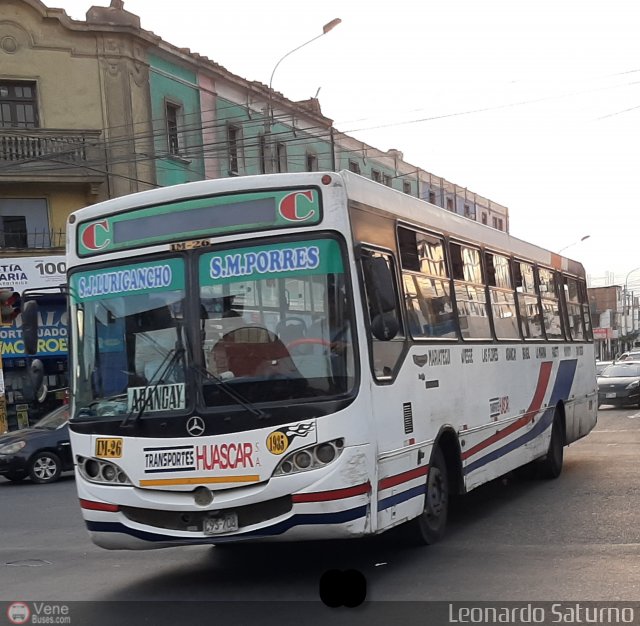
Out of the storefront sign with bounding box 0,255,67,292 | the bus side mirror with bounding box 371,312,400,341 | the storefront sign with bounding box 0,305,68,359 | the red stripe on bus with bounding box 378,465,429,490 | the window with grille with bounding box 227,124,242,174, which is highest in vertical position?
the window with grille with bounding box 227,124,242,174

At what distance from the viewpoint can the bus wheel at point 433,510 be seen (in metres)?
8.45

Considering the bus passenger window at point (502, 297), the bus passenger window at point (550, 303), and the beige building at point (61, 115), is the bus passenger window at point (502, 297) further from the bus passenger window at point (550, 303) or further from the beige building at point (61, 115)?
the beige building at point (61, 115)

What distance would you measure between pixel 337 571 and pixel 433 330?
2383 millimetres

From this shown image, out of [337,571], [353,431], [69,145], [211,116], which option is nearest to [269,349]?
[353,431]

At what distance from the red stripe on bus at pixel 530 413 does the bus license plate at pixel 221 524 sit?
9.82 feet

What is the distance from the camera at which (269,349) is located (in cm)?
724

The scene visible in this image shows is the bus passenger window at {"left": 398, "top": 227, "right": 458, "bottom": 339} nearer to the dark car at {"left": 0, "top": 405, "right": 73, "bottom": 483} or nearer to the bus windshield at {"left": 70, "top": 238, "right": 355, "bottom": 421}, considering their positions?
the bus windshield at {"left": 70, "top": 238, "right": 355, "bottom": 421}

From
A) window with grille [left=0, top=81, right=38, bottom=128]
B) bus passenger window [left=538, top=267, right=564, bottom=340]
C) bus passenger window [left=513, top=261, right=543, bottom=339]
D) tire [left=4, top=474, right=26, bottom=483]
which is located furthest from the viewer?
window with grille [left=0, top=81, right=38, bottom=128]

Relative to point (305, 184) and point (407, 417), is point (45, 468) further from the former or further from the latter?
point (305, 184)

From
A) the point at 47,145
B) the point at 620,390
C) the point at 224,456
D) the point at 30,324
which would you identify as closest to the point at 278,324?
the point at 224,456

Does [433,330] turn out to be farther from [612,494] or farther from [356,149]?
[356,149]

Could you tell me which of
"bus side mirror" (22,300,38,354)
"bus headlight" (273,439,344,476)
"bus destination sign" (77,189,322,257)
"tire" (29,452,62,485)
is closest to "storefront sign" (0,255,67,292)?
"tire" (29,452,62,485)

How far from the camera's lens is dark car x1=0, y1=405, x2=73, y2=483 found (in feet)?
57.8

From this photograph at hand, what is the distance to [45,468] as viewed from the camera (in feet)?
58.2
